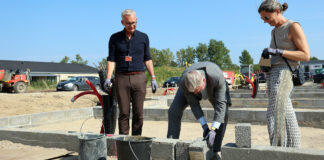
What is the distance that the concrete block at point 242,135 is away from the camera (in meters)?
2.56

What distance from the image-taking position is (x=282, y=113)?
98.9 inches

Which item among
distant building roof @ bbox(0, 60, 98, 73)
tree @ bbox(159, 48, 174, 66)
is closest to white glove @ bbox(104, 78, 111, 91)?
distant building roof @ bbox(0, 60, 98, 73)

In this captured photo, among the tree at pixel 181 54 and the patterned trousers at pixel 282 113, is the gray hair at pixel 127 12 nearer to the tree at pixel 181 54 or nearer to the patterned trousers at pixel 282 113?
the patterned trousers at pixel 282 113

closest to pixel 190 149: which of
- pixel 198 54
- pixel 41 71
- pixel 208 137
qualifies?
pixel 208 137

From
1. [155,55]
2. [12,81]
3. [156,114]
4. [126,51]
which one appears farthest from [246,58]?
[126,51]

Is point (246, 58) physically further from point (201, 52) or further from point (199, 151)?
point (199, 151)

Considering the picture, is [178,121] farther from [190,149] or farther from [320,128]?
[320,128]

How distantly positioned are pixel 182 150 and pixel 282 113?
1041 millimetres

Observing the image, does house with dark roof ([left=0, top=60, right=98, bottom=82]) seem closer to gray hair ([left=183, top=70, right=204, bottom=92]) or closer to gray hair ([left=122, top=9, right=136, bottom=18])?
gray hair ([left=122, top=9, right=136, bottom=18])

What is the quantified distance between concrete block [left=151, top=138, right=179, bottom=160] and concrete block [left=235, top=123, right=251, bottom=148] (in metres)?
0.71

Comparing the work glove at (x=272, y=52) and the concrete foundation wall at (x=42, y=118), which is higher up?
the work glove at (x=272, y=52)

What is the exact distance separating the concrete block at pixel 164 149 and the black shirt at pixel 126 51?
1014 millimetres

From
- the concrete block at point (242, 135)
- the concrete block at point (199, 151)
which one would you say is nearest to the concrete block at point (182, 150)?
the concrete block at point (199, 151)

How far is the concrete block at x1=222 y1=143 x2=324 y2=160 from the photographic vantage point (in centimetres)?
241
